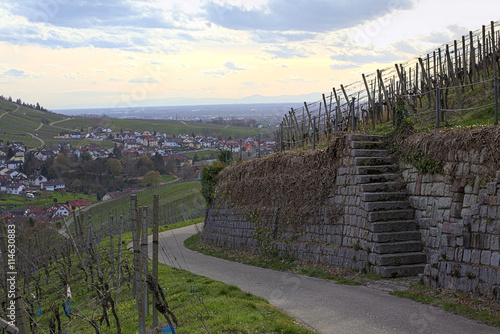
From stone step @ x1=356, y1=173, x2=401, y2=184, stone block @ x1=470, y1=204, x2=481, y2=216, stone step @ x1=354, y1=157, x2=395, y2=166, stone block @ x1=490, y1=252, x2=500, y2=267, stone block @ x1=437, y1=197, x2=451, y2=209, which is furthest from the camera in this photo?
stone step @ x1=354, y1=157, x2=395, y2=166

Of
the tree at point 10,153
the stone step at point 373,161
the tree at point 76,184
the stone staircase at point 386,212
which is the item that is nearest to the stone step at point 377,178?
the stone staircase at point 386,212

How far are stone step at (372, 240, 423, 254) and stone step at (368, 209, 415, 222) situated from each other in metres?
0.77

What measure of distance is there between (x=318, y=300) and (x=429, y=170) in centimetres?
438

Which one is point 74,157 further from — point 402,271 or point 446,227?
point 446,227

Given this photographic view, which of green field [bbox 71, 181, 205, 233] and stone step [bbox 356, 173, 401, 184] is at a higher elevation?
stone step [bbox 356, 173, 401, 184]

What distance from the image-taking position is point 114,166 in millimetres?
91500

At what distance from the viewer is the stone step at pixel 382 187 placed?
1444cm

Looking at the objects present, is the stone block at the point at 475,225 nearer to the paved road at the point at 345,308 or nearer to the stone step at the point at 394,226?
the paved road at the point at 345,308

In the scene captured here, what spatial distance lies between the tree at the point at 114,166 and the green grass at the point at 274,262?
66.7 m

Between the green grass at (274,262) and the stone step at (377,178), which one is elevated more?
the stone step at (377,178)

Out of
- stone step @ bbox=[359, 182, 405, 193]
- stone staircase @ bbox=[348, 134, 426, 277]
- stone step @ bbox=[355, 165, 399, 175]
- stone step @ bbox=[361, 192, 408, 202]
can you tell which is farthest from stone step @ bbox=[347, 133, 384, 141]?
stone step @ bbox=[361, 192, 408, 202]

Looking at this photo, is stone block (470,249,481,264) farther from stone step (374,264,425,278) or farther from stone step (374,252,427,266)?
stone step (374,252,427,266)

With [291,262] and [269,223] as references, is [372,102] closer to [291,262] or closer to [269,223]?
[269,223]

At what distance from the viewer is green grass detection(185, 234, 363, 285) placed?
1435cm
